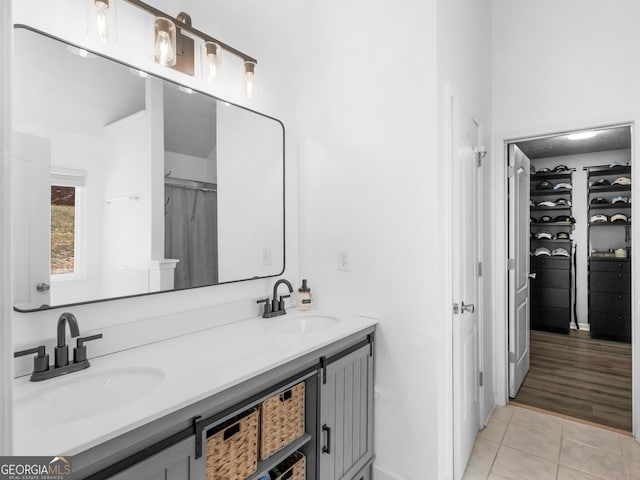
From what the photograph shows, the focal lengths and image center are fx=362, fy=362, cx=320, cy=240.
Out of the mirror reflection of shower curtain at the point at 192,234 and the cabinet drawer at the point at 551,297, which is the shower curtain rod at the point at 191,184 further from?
the cabinet drawer at the point at 551,297

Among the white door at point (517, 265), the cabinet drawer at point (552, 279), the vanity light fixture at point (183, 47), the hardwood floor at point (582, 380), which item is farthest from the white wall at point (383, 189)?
the cabinet drawer at point (552, 279)

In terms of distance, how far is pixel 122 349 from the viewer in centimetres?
142

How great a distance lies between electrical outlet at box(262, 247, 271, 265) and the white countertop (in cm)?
37

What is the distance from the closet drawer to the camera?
4.29 metres

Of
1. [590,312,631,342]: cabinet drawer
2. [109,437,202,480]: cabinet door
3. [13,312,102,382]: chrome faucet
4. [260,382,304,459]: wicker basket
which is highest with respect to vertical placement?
[13,312,102,382]: chrome faucet

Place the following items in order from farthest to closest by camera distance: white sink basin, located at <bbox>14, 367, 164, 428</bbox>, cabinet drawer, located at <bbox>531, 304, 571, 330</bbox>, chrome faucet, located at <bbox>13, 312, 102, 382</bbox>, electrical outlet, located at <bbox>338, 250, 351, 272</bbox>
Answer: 1. cabinet drawer, located at <bbox>531, 304, 571, 330</bbox>
2. electrical outlet, located at <bbox>338, 250, 351, 272</bbox>
3. chrome faucet, located at <bbox>13, 312, 102, 382</bbox>
4. white sink basin, located at <bbox>14, 367, 164, 428</bbox>

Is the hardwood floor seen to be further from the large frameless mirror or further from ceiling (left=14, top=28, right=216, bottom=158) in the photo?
ceiling (left=14, top=28, right=216, bottom=158)

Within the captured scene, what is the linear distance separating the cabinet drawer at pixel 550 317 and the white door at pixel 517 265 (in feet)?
6.33

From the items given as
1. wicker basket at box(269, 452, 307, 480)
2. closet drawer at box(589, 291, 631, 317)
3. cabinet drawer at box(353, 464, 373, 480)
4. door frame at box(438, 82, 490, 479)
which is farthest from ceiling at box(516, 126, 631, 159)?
wicker basket at box(269, 452, 307, 480)

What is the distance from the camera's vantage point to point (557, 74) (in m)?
2.57

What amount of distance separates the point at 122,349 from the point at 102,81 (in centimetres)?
105

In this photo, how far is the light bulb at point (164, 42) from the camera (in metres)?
1.50

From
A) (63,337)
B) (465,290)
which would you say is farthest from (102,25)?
(465,290)

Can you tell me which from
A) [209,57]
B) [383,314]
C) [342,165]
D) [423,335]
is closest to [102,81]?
[209,57]
